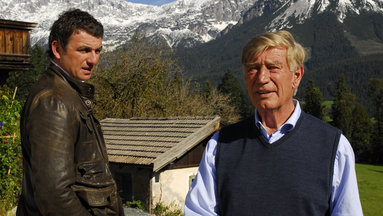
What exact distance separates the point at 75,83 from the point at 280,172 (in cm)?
149

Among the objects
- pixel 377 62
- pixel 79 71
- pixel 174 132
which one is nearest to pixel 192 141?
pixel 174 132

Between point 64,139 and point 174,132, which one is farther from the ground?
point 64,139

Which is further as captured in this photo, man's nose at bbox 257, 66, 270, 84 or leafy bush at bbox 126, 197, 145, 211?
leafy bush at bbox 126, 197, 145, 211

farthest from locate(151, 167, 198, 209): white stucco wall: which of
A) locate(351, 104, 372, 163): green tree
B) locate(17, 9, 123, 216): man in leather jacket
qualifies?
locate(351, 104, 372, 163): green tree

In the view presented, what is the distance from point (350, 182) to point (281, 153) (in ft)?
1.28

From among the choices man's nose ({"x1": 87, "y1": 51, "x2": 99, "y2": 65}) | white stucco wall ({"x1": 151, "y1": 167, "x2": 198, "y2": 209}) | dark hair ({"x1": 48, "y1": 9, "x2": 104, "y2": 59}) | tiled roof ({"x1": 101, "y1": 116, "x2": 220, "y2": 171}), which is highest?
dark hair ({"x1": 48, "y1": 9, "x2": 104, "y2": 59})

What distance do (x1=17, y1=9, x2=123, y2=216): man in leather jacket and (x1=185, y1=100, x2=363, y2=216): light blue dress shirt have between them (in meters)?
0.70

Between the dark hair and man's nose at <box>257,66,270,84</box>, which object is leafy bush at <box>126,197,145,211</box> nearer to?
the dark hair

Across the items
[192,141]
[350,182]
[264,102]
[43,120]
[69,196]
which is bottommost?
[192,141]

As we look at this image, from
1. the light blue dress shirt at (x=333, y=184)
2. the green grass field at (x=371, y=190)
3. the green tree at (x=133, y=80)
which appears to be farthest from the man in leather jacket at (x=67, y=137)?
the green grass field at (x=371, y=190)

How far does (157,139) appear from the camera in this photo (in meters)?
13.9

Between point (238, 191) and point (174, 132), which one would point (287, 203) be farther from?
point (174, 132)

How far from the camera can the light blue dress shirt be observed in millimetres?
2072

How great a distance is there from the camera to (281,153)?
2.21 meters
